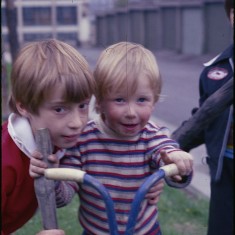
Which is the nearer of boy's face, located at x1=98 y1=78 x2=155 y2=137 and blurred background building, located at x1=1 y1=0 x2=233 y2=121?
boy's face, located at x1=98 y1=78 x2=155 y2=137

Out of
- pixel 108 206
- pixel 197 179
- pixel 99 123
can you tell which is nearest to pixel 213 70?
pixel 99 123

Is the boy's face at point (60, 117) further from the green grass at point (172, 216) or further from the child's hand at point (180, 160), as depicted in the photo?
the green grass at point (172, 216)

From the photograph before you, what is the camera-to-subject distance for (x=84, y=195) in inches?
70.7

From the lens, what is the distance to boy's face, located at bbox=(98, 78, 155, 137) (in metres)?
1.66

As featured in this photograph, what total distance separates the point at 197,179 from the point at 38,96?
4.13 m

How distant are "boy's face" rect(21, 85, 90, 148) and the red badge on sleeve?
0.97 m

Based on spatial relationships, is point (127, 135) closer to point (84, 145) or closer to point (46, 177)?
point (84, 145)

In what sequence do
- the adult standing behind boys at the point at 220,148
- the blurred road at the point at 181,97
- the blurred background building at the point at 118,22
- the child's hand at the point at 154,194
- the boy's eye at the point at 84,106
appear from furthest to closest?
the blurred road at the point at 181,97 < the adult standing behind boys at the point at 220,148 < the blurred background building at the point at 118,22 < the child's hand at the point at 154,194 < the boy's eye at the point at 84,106

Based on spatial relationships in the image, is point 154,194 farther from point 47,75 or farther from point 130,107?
point 47,75

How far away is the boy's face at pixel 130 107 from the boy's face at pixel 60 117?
140 millimetres

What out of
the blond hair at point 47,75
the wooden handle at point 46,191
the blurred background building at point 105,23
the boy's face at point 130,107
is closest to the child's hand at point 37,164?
the wooden handle at point 46,191

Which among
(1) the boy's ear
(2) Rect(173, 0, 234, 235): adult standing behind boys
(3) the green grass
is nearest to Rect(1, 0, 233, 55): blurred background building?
(2) Rect(173, 0, 234, 235): adult standing behind boys

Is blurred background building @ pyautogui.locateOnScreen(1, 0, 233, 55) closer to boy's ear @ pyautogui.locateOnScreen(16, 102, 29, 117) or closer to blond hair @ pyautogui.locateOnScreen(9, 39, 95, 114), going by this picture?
blond hair @ pyautogui.locateOnScreen(9, 39, 95, 114)

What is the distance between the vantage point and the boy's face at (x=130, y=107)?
1.66 metres
